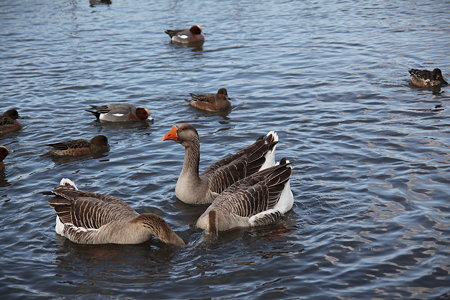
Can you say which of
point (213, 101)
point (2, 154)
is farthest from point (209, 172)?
point (213, 101)

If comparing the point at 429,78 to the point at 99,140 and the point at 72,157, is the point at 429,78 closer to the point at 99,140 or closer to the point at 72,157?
the point at 99,140

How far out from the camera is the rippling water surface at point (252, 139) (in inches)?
356

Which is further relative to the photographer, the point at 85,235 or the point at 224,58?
the point at 224,58

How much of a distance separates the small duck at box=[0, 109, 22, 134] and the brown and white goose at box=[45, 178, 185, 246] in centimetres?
554

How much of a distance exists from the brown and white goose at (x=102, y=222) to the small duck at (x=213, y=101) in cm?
650

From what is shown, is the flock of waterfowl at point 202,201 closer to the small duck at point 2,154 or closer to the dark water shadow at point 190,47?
the small duck at point 2,154

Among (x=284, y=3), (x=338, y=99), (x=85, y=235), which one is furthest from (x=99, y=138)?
(x=284, y=3)

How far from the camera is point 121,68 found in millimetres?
21266

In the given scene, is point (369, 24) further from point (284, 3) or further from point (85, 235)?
point (85, 235)

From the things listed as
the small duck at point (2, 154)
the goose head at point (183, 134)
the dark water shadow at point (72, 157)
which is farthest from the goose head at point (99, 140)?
the goose head at point (183, 134)

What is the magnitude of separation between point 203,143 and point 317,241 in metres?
5.40

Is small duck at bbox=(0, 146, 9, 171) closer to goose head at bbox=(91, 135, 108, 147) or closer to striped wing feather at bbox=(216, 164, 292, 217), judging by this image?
goose head at bbox=(91, 135, 108, 147)

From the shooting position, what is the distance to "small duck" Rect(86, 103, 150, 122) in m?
16.2

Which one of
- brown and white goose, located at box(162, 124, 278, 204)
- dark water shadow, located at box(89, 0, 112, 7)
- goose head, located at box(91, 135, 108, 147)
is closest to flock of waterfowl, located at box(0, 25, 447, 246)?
brown and white goose, located at box(162, 124, 278, 204)
